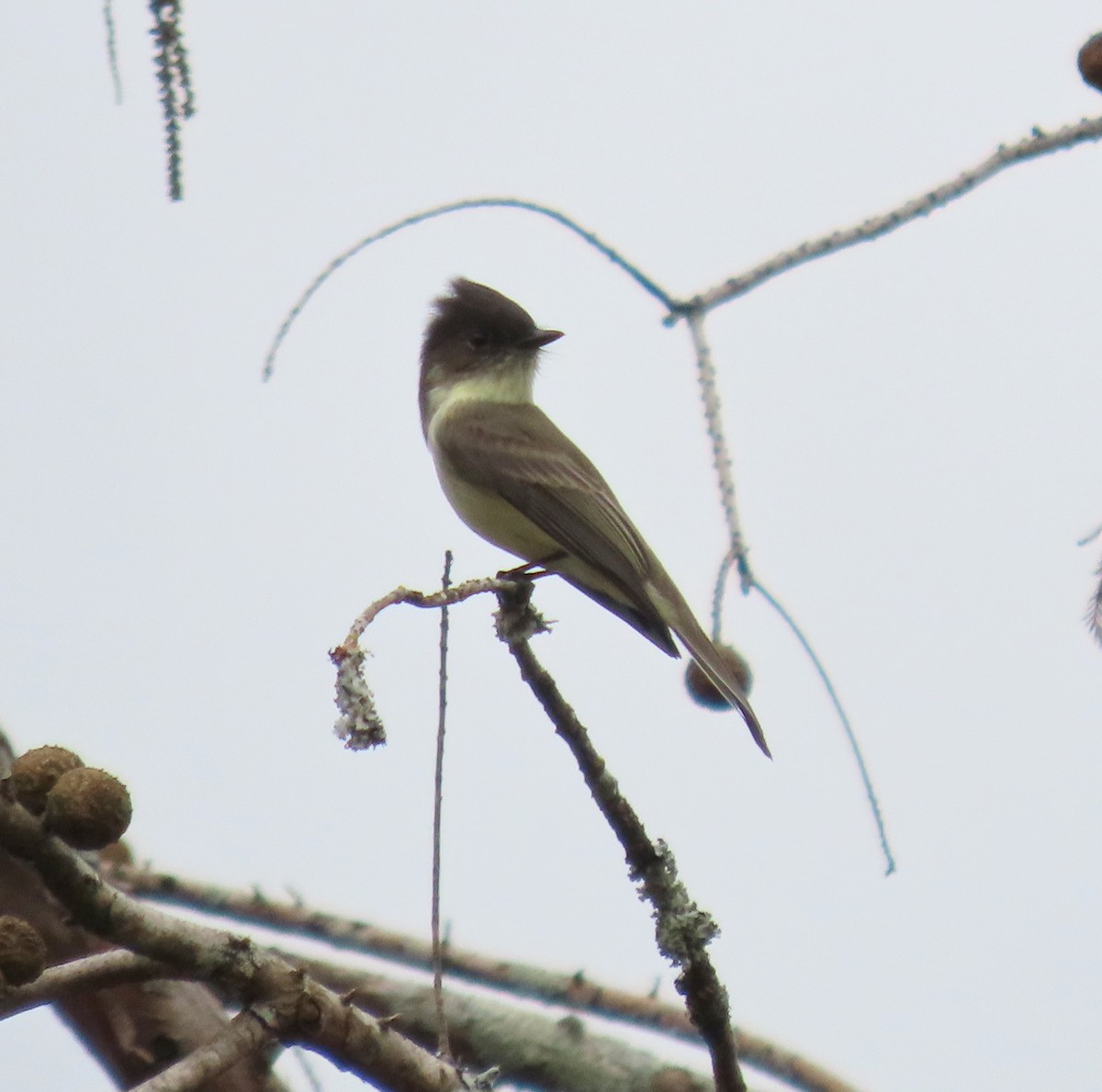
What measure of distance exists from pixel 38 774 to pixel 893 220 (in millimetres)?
1619

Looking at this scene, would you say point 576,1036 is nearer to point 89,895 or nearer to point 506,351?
point 89,895

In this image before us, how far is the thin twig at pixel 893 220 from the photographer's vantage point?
2.66 m

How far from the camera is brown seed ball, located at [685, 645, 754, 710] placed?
4133mm

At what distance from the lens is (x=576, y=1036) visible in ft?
11.7

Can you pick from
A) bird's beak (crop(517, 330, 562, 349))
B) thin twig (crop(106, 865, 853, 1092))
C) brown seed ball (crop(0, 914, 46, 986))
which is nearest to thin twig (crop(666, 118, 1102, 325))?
brown seed ball (crop(0, 914, 46, 986))

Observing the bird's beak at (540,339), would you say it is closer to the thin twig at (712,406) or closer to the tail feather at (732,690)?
the tail feather at (732,690)

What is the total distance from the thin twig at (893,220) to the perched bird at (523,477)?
157 centimetres

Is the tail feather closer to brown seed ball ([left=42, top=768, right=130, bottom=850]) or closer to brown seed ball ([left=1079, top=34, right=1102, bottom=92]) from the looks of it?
brown seed ball ([left=1079, top=34, right=1102, bottom=92])

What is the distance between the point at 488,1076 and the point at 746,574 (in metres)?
0.96

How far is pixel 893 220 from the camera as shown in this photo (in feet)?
8.75

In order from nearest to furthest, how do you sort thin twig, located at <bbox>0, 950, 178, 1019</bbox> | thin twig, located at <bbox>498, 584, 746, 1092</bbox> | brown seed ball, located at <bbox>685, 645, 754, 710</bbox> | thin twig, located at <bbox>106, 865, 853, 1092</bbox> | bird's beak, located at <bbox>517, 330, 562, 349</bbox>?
thin twig, located at <bbox>0, 950, 178, 1019</bbox> < thin twig, located at <bbox>498, 584, 746, 1092</bbox> < thin twig, located at <bbox>106, 865, 853, 1092</bbox> < brown seed ball, located at <bbox>685, 645, 754, 710</bbox> < bird's beak, located at <bbox>517, 330, 562, 349</bbox>

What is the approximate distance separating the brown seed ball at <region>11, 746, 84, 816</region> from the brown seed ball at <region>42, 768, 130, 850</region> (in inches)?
0.8

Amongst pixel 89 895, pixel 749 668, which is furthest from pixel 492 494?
pixel 89 895

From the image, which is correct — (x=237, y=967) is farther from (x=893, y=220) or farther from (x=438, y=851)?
(x=893, y=220)
